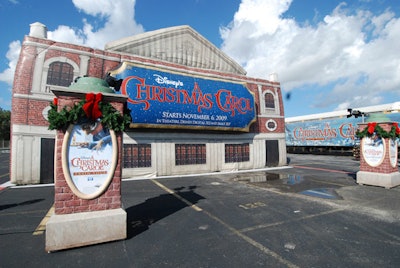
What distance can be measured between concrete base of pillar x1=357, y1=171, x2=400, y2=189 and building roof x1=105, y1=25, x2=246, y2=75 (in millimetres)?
11510

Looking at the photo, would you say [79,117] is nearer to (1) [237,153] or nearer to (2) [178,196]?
(2) [178,196]

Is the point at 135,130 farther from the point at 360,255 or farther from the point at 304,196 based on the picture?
the point at 360,255

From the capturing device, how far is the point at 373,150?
9531mm

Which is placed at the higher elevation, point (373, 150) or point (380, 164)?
point (373, 150)

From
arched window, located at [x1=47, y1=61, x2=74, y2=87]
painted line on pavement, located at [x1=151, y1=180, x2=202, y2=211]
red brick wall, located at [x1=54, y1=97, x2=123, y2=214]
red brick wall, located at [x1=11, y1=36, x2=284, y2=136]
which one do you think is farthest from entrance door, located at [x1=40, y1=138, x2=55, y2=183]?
red brick wall, located at [x1=54, y1=97, x2=123, y2=214]

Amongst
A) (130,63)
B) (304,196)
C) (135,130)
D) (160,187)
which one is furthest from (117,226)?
(130,63)

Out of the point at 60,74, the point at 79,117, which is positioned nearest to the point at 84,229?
the point at 79,117

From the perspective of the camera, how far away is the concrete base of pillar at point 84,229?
401cm

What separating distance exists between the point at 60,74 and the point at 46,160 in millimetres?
4480

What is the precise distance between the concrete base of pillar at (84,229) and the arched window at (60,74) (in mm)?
9493

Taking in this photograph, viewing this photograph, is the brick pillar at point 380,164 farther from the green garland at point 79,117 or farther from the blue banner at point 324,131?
the blue banner at point 324,131

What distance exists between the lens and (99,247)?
4207 mm

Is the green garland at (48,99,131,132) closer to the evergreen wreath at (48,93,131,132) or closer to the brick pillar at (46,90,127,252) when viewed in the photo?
the evergreen wreath at (48,93,131,132)

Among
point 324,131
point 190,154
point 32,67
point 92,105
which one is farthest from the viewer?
point 324,131
